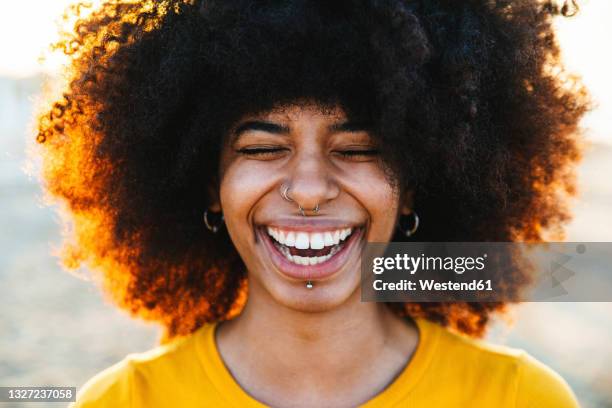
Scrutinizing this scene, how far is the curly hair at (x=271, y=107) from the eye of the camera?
246 cm

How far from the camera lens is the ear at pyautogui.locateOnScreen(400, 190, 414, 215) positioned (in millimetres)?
2844

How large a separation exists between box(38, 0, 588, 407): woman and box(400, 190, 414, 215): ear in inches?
0.4

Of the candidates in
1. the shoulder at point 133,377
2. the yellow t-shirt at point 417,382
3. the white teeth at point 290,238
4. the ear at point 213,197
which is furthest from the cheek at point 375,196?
the shoulder at point 133,377

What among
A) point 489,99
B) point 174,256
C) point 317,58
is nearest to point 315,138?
point 317,58

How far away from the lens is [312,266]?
2611mm

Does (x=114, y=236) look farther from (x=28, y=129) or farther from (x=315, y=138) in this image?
(x=315, y=138)

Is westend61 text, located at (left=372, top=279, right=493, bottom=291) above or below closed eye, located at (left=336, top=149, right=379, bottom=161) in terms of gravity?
below

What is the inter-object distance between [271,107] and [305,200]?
32 cm

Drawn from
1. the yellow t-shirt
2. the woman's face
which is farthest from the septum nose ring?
the yellow t-shirt

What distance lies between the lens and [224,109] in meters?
2.61

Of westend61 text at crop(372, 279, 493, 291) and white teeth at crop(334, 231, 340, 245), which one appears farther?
westend61 text at crop(372, 279, 493, 291)

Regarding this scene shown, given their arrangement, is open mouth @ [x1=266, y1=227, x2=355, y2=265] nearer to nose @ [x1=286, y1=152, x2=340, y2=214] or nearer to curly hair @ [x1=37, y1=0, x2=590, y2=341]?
nose @ [x1=286, y1=152, x2=340, y2=214]

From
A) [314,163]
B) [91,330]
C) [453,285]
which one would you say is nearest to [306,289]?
[314,163]

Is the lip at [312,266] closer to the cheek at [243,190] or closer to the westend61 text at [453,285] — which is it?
the cheek at [243,190]
